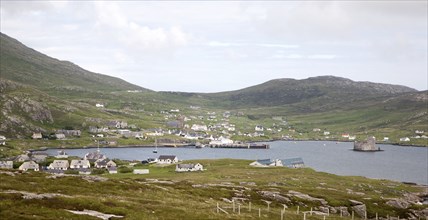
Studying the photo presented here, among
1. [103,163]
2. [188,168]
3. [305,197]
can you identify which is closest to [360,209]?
[305,197]

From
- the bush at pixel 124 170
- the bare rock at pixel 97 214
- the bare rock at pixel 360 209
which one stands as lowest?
the bare rock at pixel 360 209

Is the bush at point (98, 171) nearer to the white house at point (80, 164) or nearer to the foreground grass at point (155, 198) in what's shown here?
the white house at point (80, 164)

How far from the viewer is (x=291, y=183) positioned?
149 metres

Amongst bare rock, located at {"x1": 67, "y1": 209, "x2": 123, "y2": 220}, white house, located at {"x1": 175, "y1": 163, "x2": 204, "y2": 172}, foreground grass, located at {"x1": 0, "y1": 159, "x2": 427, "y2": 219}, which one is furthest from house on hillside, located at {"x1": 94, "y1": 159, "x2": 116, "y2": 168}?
bare rock, located at {"x1": 67, "y1": 209, "x2": 123, "y2": 220}

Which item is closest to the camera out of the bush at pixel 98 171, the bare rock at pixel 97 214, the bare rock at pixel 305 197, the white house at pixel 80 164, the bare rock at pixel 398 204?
the bare rock at pixel 97 214

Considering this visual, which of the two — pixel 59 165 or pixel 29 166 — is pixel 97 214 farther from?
pixel 59 165

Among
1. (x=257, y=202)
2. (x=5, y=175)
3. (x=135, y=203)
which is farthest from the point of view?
(x=257, y=202)

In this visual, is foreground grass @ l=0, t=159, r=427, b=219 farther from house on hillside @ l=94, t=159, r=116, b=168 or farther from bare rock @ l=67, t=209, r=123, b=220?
house on hillside @ l=94, t=159, r=116, b=168

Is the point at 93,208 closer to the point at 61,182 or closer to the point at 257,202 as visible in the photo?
the point at 61,182

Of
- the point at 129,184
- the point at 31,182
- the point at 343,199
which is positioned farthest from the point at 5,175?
the point at 343,199

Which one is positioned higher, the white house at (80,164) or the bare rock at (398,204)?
the white house at (80,164)

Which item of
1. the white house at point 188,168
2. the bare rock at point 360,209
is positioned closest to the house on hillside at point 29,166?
the white house at point 188,168

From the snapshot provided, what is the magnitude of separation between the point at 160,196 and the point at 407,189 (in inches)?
4535

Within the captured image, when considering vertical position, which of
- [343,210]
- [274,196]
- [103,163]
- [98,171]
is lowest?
[343,210]
